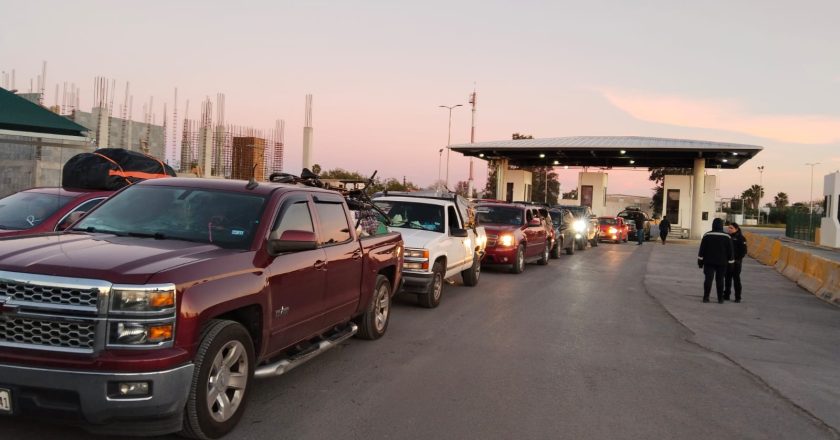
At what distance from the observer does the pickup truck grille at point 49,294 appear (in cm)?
374

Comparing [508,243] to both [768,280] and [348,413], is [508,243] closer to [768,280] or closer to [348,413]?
[768,280]

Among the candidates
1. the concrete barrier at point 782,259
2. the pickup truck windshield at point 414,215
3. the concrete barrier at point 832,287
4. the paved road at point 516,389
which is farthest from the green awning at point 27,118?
the concrete barrier at point 782,259

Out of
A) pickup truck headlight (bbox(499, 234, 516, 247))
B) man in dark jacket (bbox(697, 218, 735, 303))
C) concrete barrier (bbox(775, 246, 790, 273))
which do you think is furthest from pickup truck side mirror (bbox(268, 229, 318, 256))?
concrete barrier (bbox(775, 246, 790, 273))

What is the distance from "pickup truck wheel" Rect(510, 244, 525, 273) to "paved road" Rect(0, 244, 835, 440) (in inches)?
254

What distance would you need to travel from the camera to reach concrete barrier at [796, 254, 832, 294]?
14.9m

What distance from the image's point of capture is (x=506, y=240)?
1650 centimetres

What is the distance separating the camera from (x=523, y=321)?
9.92m

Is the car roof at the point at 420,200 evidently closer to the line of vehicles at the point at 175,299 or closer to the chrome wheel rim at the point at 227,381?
the line of vehicles at the point at 175,299

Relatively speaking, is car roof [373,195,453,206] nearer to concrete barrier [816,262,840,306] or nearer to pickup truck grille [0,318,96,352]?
pickup truck grille [0,318,96,352]

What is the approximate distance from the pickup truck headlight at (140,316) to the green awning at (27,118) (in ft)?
40.7

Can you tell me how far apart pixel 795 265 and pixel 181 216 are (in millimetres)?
18886

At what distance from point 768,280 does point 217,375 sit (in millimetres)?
17856

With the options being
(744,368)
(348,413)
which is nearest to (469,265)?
(744,368)

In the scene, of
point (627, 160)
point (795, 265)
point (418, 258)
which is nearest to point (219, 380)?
point (418, 258)
